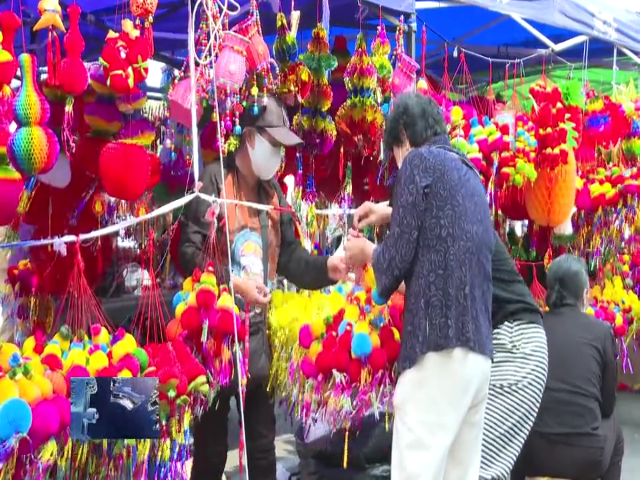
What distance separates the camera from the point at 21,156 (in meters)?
1.57

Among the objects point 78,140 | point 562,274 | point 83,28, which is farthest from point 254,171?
point 83,28

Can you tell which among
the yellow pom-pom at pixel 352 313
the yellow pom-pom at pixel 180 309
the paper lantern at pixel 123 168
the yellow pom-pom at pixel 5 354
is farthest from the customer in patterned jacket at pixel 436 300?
the yellow pom-pom at pixel 5 354

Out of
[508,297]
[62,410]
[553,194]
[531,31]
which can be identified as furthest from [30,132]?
[531,31]

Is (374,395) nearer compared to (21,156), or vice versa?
(21,156)

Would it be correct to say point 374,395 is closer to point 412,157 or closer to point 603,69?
point 412,157

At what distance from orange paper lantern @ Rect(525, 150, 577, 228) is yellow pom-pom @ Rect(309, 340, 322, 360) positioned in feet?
4.56

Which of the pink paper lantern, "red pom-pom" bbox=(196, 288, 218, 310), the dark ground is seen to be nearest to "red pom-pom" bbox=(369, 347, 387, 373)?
"red pom-pom" bbox=(196, 288, 218, 310)

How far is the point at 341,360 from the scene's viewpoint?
1.98 metres

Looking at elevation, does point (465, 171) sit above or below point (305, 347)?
above

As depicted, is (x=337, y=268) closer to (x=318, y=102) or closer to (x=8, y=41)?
(x=318, y=102)

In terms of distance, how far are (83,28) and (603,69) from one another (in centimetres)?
378

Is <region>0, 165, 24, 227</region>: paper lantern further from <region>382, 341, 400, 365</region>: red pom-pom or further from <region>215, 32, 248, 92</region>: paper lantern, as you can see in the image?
<region>382, 341, 400, 365</region>: red pom-pom

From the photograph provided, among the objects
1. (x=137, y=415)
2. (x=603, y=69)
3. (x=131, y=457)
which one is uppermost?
(x=603, y=69)

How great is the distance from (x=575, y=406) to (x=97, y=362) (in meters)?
1.50
